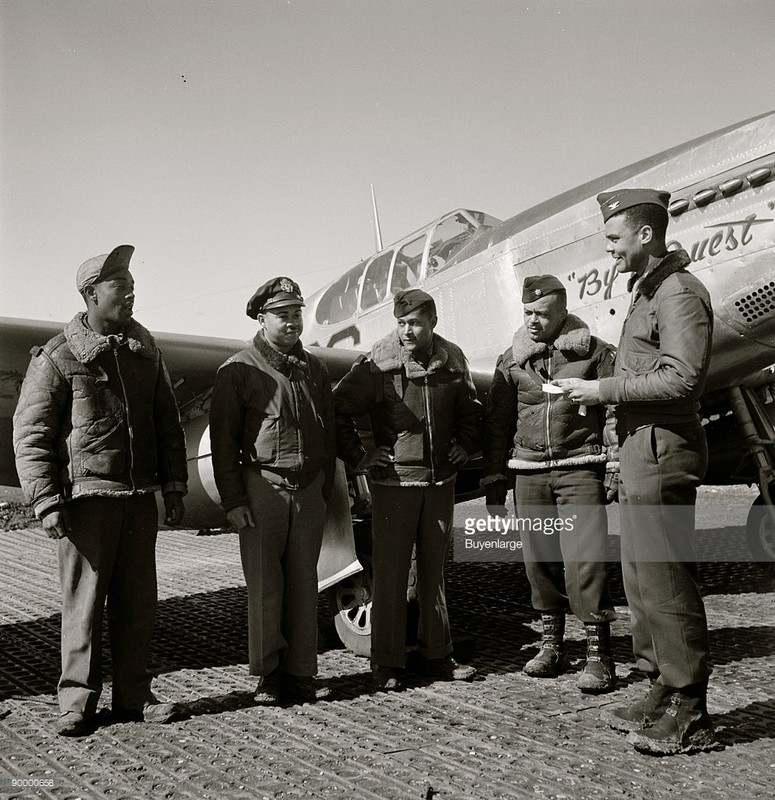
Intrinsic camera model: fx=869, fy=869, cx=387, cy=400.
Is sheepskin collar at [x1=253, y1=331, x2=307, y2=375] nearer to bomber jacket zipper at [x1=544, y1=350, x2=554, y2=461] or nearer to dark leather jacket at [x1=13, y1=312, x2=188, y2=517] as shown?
dark leather jacket at [x1=13, y1=312, x2=188, y2=517]

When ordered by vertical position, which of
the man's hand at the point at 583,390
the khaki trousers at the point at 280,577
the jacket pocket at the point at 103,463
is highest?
the man's hand at the point at 583,390

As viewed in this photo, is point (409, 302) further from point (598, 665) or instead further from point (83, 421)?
point (598, 665)

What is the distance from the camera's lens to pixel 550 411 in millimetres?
4012

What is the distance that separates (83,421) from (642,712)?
2.40 meters

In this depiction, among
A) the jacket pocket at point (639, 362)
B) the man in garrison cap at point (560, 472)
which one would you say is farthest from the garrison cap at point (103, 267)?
the jacket pocket at point (639, 362)

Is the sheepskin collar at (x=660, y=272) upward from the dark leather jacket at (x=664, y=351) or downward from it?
upward

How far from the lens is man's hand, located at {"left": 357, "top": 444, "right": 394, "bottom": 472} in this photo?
4121 mm

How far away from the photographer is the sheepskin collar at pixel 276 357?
3.95 metres

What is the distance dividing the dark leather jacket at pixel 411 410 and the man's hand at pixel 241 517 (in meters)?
0.61

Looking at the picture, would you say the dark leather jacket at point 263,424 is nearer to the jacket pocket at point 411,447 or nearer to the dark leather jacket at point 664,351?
the jacket pocket at point 411,447

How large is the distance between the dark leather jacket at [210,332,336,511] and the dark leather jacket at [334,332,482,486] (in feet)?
0.94

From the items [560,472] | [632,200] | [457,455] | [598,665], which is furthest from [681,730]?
[632,200]

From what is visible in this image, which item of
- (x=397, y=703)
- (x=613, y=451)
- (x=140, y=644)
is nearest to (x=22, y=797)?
(x=140, y=644)
